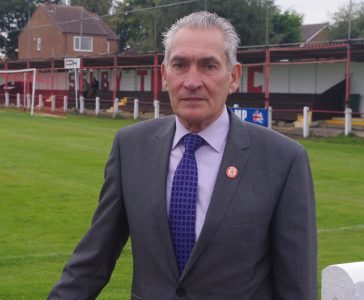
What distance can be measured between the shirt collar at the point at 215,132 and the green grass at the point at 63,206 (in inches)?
162

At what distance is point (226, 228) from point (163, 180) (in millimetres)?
311

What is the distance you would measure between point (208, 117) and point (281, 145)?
11.4 inches

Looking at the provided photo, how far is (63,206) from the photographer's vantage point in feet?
37.8

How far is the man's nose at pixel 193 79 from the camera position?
2.75 meters

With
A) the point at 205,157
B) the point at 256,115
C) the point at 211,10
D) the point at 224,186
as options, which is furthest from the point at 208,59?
the point at 211,10

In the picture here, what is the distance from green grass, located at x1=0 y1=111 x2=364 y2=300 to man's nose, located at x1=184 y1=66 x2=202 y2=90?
4.32 m

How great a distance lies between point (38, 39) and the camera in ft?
230

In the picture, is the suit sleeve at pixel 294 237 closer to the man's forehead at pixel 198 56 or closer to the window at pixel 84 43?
the man's forehead at pixel 198 56

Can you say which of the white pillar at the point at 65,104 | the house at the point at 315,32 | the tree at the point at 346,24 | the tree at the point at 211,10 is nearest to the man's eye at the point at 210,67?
the tree at the point at 211,10

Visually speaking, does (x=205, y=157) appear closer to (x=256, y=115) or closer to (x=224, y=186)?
(x=224, y=186)

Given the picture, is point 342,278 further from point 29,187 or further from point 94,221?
point 29,187

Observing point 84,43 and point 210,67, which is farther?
point 84,43

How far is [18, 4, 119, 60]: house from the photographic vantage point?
221 feet

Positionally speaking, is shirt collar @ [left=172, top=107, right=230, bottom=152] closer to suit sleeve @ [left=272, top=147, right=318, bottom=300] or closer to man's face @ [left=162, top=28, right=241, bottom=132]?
man's face @ [left=162, top=28, right=241, bottom=132]
